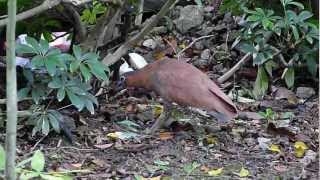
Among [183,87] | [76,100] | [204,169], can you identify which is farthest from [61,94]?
[204,169]

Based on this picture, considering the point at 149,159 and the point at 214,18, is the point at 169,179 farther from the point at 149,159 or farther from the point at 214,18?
the point at 214,18

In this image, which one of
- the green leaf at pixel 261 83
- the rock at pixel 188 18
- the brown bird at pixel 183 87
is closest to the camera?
the brown bird at pixel 183 87

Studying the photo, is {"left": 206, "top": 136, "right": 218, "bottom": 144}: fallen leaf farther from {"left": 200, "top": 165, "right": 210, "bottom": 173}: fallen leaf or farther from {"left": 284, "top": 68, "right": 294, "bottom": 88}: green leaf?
{"left": 284, "top": 68, "right": 294, "bottom": 88}: green leaf

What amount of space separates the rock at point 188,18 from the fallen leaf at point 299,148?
1899mm

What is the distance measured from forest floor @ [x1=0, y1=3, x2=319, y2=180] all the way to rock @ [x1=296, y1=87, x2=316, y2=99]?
0.03m

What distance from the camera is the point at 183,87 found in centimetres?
308

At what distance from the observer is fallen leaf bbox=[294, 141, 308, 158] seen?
307 centimetres

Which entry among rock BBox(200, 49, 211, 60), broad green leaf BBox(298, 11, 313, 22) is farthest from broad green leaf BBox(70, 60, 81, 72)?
rock BBox(200, 49, 211, 60)

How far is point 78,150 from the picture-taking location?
305cm

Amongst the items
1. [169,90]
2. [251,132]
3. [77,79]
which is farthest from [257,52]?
[77,79]

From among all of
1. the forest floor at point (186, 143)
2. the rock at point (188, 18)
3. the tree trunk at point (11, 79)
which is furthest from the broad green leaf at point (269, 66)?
the tree trunk at point (11, 79)

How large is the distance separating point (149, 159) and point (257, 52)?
1.11 metres

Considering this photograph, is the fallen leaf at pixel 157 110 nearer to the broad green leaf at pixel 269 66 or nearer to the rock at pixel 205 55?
the broad green leaf at pixel 269 66

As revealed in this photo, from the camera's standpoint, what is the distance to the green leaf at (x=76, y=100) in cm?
293
